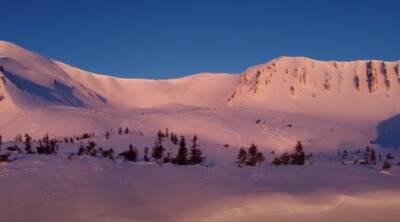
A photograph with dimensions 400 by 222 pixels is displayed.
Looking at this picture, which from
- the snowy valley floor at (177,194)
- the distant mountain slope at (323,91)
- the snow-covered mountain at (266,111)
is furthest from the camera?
the distant mountain slope at (323,91)

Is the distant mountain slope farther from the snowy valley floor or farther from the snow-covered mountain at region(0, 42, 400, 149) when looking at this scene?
the snowy valley floor

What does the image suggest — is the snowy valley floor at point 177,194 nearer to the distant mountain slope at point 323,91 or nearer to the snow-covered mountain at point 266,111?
the snow-covered mountain at point 266,111

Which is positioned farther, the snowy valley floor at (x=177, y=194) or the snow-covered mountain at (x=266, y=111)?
the snow-covered mountain at (x=266, y=111)

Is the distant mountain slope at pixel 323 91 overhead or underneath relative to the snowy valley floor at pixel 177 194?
overhead

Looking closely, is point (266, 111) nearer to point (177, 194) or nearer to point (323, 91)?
point (323, 91)

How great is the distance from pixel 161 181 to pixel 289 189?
4.87 m

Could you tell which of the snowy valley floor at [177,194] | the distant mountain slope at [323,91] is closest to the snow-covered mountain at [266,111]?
the distant mountain slope at [323,91]

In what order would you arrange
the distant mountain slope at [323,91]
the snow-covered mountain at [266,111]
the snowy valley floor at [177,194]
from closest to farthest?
the snowy valley floor at [177,194] < the snow-covered mountain at [266,111] < the distant mountain slope at [323,91]

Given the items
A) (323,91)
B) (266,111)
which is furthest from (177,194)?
(323,91)

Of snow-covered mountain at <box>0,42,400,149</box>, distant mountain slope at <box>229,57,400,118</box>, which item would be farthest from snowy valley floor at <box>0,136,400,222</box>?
distant mountain slope at <box>229,57,400,118</box>

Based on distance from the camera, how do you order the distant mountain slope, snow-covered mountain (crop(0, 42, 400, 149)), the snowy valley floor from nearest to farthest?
the snowy valley floor, snow-covered mountain (crop(0, 42, 400, 149)), the distant mountain slope

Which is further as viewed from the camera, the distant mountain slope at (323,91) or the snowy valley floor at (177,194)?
the distant mountain slope at (323,91)

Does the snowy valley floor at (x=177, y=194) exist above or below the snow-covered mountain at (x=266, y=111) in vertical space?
below

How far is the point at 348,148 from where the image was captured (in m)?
114
